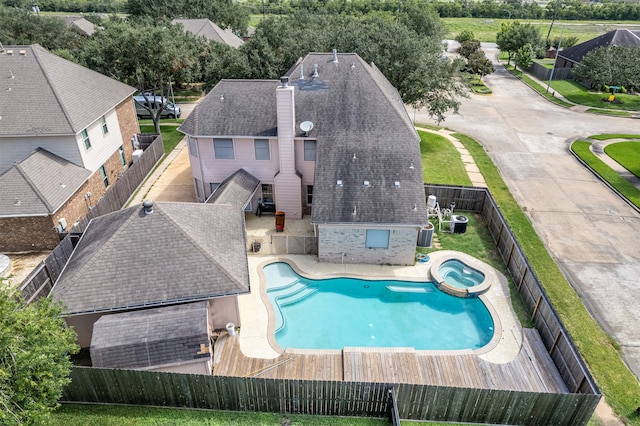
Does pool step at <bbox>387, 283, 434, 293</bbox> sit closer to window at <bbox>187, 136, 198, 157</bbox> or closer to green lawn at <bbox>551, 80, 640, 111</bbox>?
window at <bbox>187, 136, 198, 157</bbox>

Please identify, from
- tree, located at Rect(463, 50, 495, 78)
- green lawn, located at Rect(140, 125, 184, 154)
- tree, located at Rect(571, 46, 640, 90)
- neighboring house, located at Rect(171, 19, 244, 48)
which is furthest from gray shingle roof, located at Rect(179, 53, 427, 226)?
tree, located at Rect(571, 46, 640, 90)

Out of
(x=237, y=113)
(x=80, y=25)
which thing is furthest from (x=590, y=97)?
(x=80, y=25)

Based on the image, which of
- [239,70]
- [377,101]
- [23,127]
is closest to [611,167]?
[377,101]

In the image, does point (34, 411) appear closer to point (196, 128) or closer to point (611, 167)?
point (196, 128)

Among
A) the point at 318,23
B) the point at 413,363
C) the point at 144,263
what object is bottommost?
the point at 413,363

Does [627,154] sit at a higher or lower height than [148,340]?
lower

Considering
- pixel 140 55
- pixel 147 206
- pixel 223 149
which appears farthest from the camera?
pixel 140 55

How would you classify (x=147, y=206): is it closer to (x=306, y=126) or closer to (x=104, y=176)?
(x=306, y=126)
